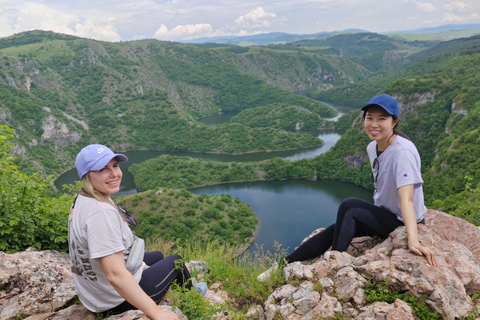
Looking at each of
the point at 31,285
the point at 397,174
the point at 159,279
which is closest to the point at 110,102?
the point at 31,285

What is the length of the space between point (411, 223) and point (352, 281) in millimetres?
1039

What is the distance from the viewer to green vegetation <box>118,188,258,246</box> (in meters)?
42.8

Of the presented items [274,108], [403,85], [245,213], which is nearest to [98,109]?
[274,108]

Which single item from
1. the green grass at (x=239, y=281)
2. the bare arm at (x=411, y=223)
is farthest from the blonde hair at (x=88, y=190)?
the bare arm at (x=411, y=223)

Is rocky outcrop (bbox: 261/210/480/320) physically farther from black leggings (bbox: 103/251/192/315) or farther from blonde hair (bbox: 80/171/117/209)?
blonde hair (bbox: 80/171/117/209)

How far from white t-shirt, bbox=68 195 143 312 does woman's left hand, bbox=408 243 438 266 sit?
11.0 feet

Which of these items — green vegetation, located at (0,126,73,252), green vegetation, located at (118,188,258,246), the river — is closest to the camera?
green vegetation, located at (0,126,73,252)

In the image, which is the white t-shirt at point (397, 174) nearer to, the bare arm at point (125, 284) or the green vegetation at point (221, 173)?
the bare arm at point (125, 284)

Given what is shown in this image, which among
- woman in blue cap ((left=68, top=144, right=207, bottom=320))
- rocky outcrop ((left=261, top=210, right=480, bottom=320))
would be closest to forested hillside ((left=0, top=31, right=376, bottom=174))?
woman in blue cap ((left=68, top=144, right=207, bottom=320))

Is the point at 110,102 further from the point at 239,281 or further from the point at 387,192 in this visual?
the point at 387,192

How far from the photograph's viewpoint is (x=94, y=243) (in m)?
2.68

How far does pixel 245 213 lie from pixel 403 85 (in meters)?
62.9

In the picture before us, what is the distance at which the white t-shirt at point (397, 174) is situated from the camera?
3.68m

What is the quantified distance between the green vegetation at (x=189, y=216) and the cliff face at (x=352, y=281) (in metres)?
37.8
